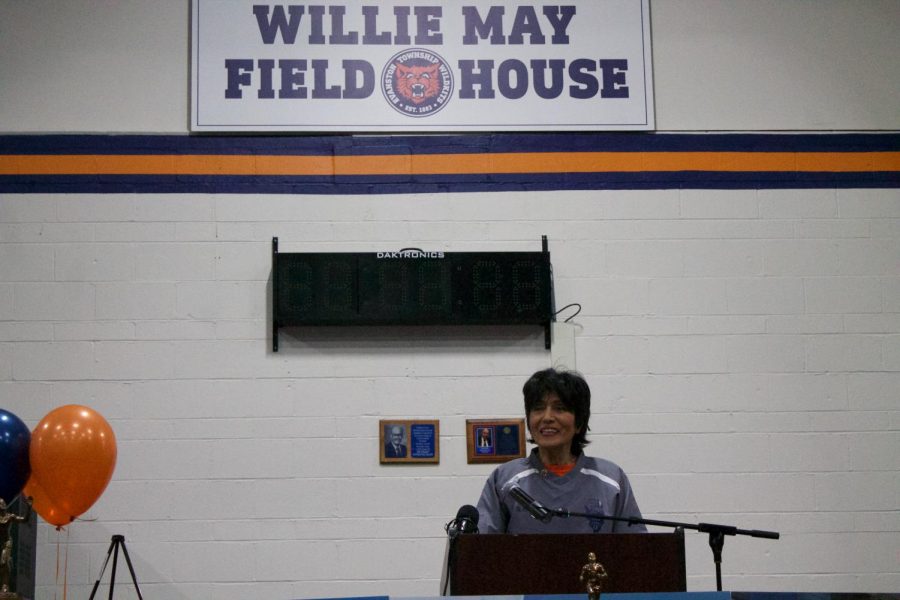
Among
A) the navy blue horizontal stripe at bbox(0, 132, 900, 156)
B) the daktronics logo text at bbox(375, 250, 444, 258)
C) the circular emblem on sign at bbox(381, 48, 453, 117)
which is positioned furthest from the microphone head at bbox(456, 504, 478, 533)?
the circular emblem on sign at bbox(381, 48, 453, 117)

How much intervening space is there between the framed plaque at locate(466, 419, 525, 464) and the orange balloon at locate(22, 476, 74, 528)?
1.71 metres

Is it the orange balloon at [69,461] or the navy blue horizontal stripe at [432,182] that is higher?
the navy blue horizontal stripe at [432,182]

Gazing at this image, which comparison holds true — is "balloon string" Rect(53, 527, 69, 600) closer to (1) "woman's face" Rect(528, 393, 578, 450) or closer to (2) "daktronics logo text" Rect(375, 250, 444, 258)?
(2) "daktronics logo text" Rect(375, 250, 444, 258)

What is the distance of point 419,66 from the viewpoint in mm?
5055

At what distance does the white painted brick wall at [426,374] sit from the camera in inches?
182

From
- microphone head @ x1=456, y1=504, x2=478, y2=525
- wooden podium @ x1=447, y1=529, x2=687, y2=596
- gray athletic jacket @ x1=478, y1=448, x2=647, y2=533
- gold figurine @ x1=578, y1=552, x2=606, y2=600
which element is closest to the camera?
gold figurine @ x1=578, y1=552, x2=606, y2=600

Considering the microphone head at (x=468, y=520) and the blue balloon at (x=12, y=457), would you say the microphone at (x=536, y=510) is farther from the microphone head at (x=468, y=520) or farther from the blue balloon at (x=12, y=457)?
the blue balloon at (x=12, y=457)

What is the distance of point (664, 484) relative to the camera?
15.4 feet

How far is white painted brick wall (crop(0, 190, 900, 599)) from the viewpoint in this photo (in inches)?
182

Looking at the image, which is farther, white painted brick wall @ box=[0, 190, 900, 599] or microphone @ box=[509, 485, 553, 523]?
white painted brick wall @ box=[0, 190, 900, 599]

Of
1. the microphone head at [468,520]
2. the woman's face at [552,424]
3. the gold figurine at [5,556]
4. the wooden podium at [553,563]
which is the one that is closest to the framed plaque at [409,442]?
the woman's face at [552,424]

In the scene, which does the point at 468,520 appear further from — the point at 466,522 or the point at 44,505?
the point at 44,505

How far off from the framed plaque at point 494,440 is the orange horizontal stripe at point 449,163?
3.93 ft

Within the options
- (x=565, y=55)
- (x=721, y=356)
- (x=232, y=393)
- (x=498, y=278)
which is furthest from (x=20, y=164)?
(x=721, y=356)
